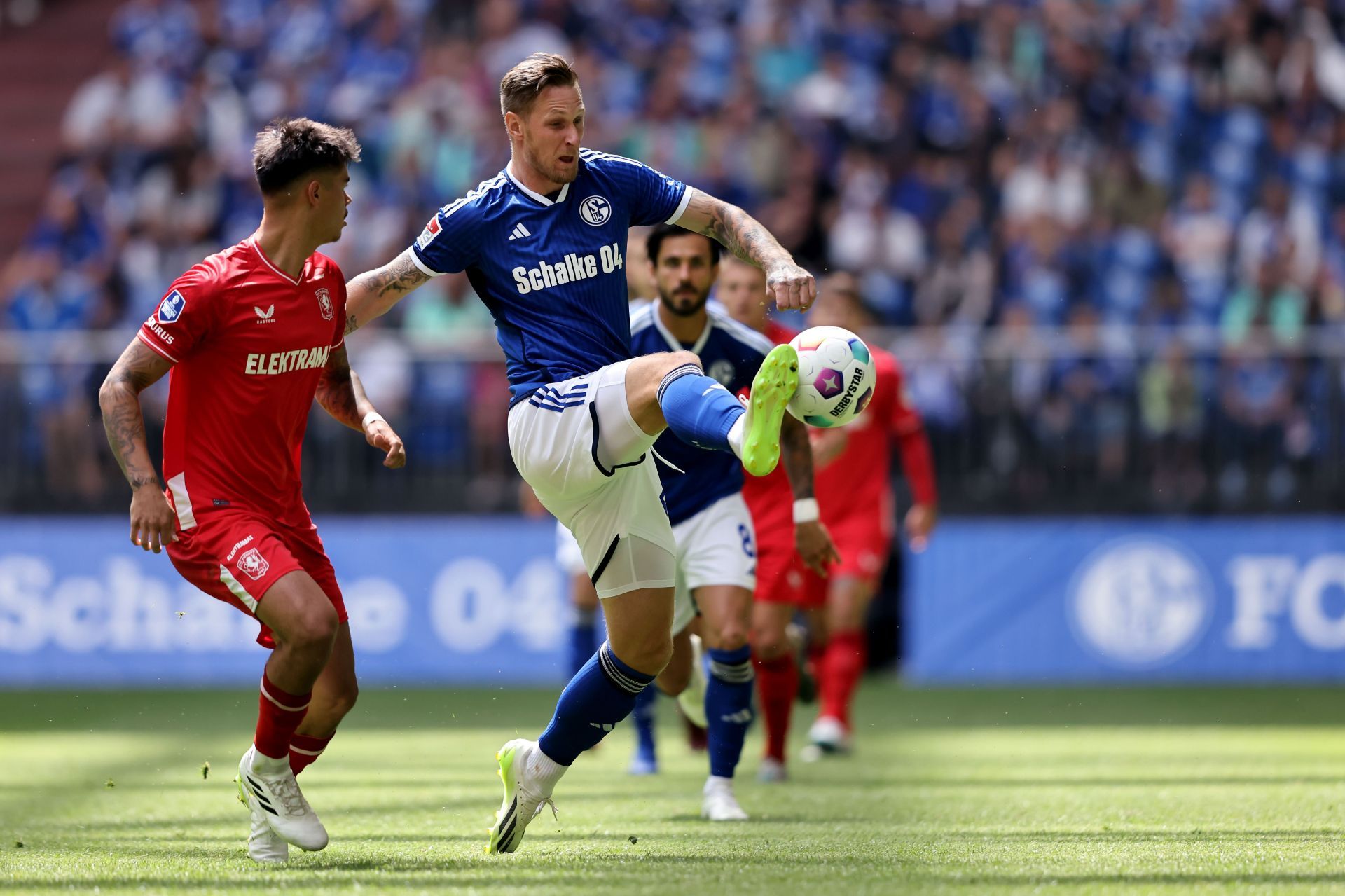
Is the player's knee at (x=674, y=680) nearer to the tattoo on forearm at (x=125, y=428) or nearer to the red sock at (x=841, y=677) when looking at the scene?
the red sock at (x=841, y=677)

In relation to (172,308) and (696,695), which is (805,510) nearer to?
(696,695)

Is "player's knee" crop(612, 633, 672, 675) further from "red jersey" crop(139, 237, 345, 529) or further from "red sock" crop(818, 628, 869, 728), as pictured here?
"red sock" crop(818, 628, 869, 728)

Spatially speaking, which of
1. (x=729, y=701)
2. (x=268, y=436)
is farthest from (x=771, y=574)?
(x=268, y=436)

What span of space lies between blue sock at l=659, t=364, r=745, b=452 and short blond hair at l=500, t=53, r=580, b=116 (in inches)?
41.5

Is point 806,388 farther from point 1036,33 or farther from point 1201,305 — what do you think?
point 1036,33

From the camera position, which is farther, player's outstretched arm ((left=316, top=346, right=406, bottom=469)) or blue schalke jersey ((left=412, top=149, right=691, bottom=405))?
player's outstretched arm ((left=316, top=346, right=406, bottom=469))

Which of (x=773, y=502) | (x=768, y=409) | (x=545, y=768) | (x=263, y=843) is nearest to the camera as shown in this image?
(x=768, y=409)

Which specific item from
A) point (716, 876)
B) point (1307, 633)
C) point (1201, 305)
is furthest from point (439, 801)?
point (1201, 305)

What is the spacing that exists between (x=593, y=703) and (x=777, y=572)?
9.60 feet

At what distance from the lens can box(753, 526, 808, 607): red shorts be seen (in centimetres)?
855

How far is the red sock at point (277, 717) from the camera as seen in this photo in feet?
18.1

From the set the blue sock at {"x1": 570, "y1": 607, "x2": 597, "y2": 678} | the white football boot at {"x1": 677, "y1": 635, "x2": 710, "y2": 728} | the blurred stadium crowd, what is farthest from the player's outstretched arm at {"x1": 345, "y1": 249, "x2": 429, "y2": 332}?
the blurred stadium crowd

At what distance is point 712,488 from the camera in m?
7.72

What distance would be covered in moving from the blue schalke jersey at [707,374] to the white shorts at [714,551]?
6 centimetres
